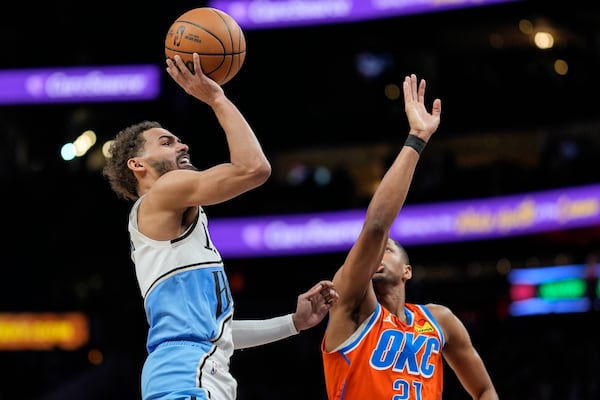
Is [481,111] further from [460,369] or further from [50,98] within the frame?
[460,369]

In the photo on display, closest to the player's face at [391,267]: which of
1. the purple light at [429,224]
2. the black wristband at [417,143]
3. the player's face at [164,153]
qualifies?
Result: the black wristband at [417,143]

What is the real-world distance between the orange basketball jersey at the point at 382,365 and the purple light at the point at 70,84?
11669mm

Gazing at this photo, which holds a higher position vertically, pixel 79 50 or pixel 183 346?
pixel 79 50

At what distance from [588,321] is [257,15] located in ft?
26.2

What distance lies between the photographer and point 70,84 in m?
16.5

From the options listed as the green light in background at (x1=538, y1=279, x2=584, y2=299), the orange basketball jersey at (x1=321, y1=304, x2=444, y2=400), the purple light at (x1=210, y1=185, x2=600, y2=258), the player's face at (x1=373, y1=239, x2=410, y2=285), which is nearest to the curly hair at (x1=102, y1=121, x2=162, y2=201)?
the orange basketball jersey at (x1=321, y1=304, x2=444, y2=400)

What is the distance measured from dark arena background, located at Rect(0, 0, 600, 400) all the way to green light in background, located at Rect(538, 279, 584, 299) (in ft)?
0.12

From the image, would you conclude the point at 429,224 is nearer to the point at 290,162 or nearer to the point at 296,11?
the point at 296,11

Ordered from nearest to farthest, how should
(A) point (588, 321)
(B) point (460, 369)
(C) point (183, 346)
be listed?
(C) point (183, 346) → (B) point (460, 369) → (A) point (588, 321)

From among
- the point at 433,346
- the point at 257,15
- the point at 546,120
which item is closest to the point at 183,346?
the point at 433,346

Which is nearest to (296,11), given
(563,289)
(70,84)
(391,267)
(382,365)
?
(70,84)

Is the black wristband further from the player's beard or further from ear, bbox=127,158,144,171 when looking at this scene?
ear, bbox=127,158,144,171

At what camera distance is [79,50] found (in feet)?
60.7

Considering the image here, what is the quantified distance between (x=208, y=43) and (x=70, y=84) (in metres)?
12.6
